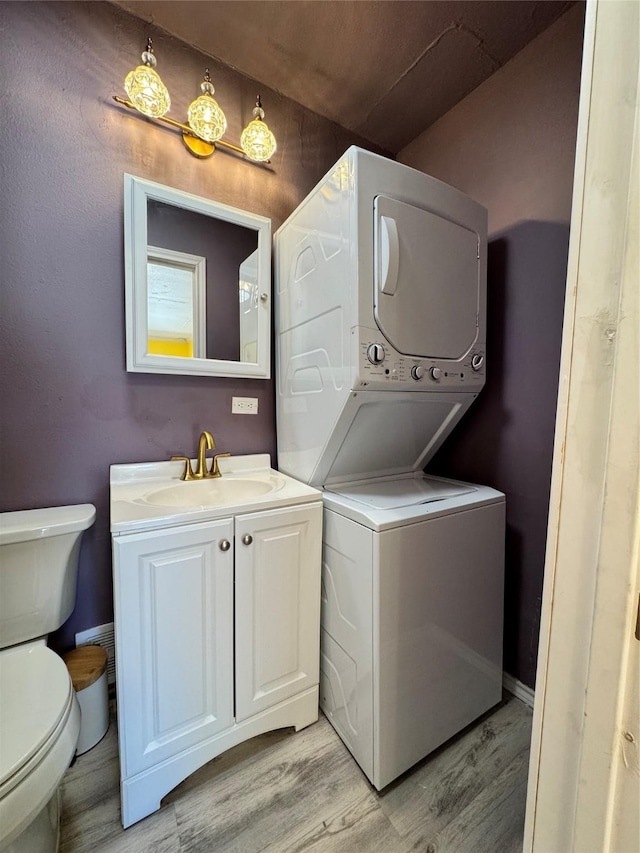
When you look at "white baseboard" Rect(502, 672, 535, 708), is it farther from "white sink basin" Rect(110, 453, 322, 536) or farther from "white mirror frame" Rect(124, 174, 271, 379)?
"white mirror frame" Rect(124, 174, 271, 379)

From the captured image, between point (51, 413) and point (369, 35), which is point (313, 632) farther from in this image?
point (369, 35)

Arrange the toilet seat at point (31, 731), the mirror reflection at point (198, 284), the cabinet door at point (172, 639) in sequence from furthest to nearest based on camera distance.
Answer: the mirror reflection at point (198, 284)
the cabinet door at point (172, 639)
the toilet seat at point (31, 731)

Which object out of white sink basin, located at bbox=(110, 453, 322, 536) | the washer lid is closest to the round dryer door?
the washer lid

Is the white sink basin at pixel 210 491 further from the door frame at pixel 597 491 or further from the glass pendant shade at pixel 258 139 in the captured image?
the glass pendant shade at pixel 258 139

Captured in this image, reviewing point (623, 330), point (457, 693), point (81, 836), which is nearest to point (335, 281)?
point (623, 330)

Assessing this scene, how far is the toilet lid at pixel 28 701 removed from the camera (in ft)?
2.46

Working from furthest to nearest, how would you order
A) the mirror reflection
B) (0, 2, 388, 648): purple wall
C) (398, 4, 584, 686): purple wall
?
the mirror reflection
(398, 4, 584, 686): purple wall
(0, 2, 388, 648): purple wall

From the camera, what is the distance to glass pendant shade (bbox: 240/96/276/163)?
1600mm

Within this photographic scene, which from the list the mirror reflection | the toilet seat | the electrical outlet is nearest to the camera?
the toilet seat

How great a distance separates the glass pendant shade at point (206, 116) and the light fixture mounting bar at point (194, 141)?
0.04 metres

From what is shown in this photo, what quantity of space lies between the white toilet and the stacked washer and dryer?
0.86 m

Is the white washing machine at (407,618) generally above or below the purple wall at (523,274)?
below

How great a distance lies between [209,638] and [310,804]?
A: 0.62 m

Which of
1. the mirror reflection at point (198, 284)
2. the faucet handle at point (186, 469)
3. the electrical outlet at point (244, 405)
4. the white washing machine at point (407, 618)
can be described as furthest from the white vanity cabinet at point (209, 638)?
the mirror reflection at point (198, 284)
